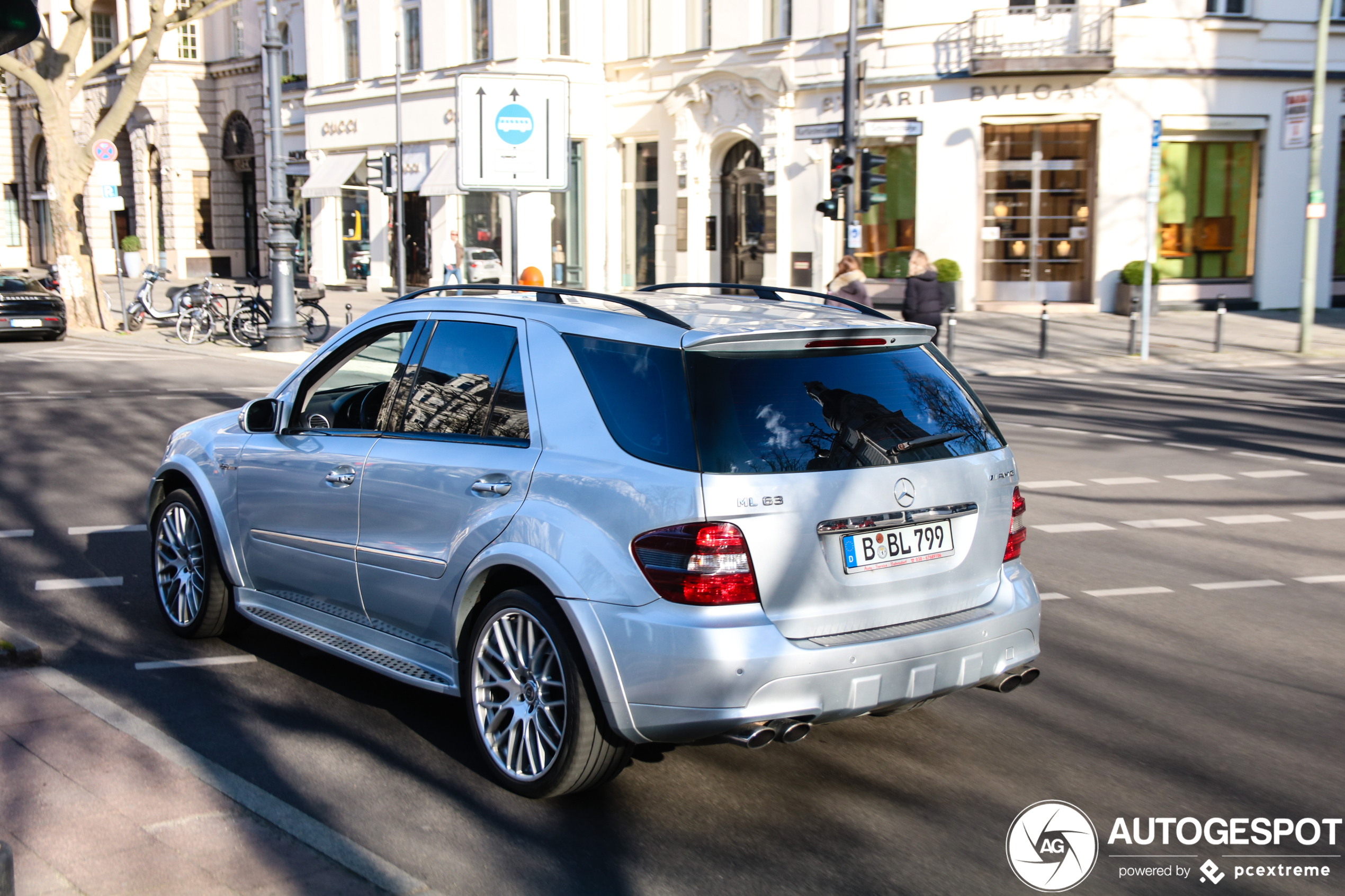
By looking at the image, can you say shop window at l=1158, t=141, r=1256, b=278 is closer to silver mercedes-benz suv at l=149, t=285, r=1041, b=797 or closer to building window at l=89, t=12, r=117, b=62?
silver mercedes-benz suv at l=149, t=285, r=1041, b=797

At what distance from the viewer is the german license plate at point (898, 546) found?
4.11 metres

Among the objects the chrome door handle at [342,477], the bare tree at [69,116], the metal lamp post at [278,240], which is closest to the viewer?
the chrome door handle at [342,477]

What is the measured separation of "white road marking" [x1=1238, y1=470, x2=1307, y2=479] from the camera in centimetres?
1105

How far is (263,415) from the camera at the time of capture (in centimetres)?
562

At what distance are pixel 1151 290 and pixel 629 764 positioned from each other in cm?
2477

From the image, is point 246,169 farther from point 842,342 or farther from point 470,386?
point 842,342

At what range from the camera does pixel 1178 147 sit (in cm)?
2784

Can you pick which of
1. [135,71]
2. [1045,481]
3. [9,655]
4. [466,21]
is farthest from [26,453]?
[466,21]

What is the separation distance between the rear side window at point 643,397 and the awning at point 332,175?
37009 mm

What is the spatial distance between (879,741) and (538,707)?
135cm

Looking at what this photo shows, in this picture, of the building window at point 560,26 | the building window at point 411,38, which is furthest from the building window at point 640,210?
the building window at point 411,38

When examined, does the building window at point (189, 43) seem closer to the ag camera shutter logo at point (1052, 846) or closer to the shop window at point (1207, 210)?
the shop window at point (1207, 210)

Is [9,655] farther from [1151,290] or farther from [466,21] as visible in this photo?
[466,21]

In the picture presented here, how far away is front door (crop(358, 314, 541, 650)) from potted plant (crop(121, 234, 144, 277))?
153ft
